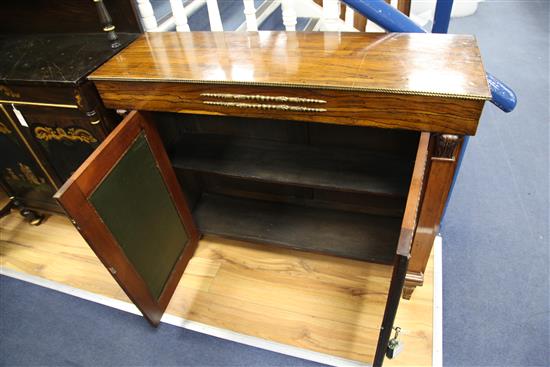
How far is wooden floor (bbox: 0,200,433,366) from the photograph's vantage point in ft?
4.33

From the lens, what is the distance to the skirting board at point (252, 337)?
126cm

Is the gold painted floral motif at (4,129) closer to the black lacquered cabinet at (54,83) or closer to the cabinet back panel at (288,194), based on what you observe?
the black lacquered cabinet at (54,83)

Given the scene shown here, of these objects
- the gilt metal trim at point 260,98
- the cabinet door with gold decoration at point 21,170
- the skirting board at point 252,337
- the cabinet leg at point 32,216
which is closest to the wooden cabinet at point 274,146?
the gilt metal trim at point 260,98

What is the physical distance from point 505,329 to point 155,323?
1.27m

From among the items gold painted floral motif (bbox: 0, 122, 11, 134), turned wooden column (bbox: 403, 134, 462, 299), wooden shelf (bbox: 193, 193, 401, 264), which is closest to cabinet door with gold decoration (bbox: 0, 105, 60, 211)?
gold painted floral motif (bbox: 0, 122, 11, 134)

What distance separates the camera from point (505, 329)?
129 cm

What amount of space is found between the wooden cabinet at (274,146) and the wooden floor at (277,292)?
0.09 m

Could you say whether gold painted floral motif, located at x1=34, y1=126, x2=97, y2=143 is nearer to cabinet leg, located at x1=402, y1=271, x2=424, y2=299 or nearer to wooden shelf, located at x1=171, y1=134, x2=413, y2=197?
wooden shelf, located at x1=171, y1=134, x2=413, y2=197

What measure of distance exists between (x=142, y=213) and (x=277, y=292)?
622 mm

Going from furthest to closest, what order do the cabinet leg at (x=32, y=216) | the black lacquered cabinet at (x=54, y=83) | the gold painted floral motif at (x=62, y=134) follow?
the cabinet leg at (x=32, y=216)
the gold painted floral motif at (x=62, y=134)
the black lacquered cabinet at (x=54, y=83)

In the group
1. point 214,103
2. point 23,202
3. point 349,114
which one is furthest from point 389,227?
point 23,202

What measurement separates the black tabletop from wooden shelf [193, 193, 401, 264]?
2.39 feet

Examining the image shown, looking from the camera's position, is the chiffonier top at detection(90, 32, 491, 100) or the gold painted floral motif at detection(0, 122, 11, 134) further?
the gold painted floral motif at detection(0, 122, 11, 134)

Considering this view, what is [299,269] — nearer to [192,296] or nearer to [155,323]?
[192,296]
